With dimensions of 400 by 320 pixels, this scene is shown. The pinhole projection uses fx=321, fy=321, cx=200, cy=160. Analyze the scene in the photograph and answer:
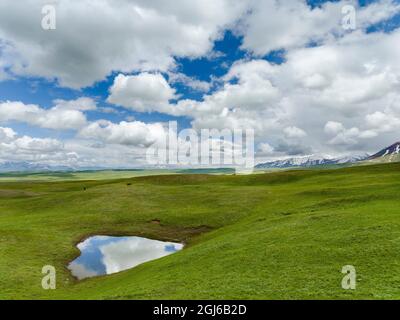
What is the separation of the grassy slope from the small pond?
6.90ft

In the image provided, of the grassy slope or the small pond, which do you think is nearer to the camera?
the grassy slope

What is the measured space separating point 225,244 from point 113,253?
64.1ft

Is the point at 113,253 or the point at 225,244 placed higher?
the point at 225,244

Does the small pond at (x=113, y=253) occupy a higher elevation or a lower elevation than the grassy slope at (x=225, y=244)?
lower

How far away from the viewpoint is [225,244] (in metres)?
36.7

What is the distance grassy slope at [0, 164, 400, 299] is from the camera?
23.3m

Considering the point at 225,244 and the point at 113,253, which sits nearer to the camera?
the point at 225,244

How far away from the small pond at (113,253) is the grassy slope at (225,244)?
6.90ft

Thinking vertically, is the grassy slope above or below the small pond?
above

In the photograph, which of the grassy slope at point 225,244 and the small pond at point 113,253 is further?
the small pond at point 113,253

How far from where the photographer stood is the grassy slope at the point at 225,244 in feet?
76.5

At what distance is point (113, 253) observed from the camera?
1869 inches
